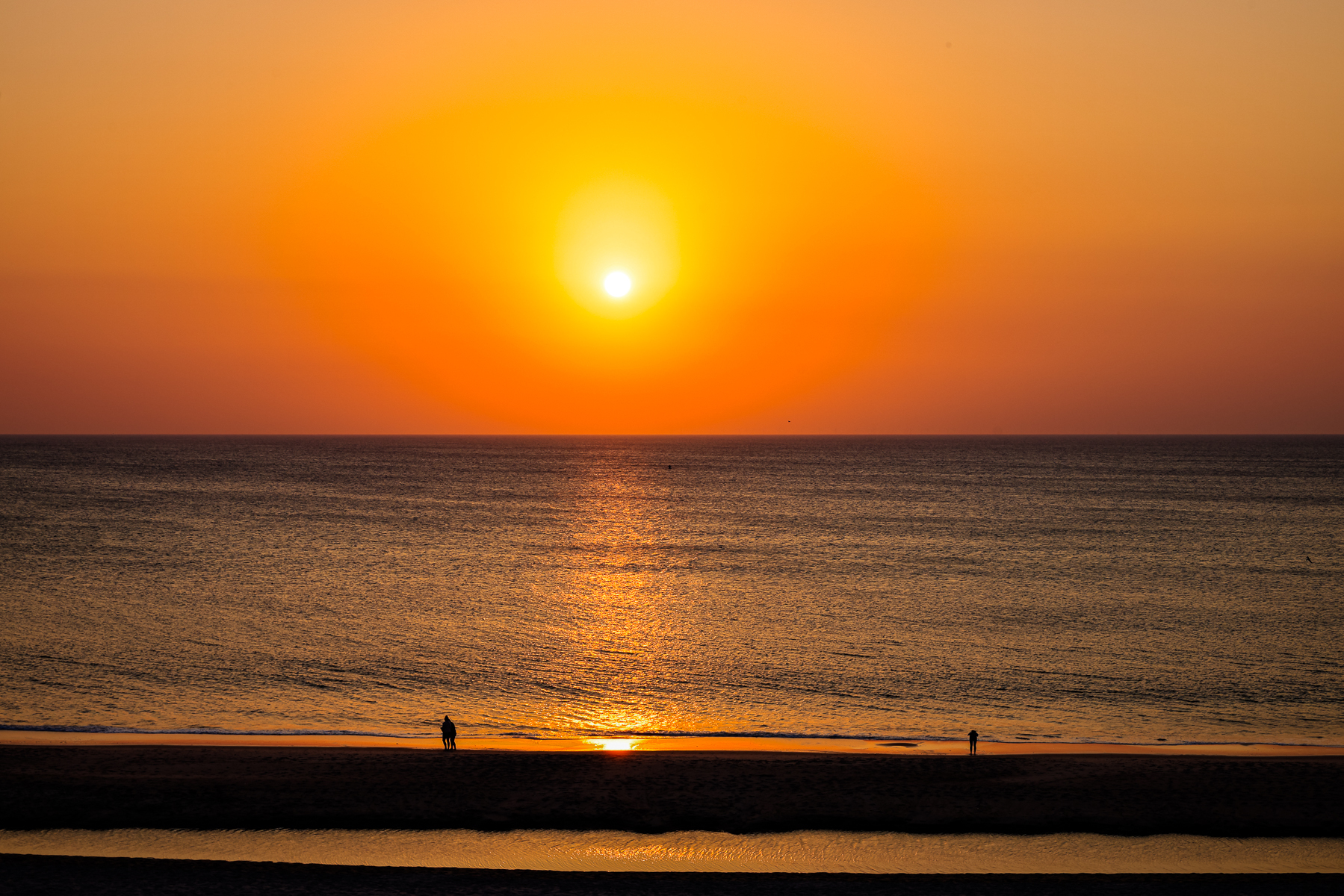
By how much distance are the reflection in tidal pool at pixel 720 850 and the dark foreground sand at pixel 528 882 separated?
0.54 meters

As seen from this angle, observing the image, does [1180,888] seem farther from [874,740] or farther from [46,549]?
[46,549]

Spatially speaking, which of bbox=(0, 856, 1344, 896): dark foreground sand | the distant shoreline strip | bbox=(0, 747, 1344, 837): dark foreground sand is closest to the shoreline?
the distant shoreline strip

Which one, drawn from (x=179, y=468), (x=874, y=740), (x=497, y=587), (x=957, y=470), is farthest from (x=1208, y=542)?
(x=179, y=468)

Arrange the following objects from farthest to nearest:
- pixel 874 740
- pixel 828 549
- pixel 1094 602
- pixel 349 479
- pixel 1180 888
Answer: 1. pixel 349 479
2. pixel 828 549
3. pixel 1094 602
4. pixel 874 740
5. pixel 1180 888

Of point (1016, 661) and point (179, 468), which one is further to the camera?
point (179, 468)

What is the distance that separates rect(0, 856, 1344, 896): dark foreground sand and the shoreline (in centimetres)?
739

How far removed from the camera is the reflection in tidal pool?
16.5 metres

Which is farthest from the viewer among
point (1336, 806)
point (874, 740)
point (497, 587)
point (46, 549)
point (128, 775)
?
point (46, 549)

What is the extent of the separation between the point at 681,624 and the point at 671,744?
58.5 ft

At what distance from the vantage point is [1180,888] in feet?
50.4

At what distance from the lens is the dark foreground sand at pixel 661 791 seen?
729 inches

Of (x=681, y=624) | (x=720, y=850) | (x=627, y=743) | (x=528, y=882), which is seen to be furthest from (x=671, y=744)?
(x=681, y=624)

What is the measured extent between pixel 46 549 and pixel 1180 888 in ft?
225

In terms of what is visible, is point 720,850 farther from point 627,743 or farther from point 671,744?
point 627,743
